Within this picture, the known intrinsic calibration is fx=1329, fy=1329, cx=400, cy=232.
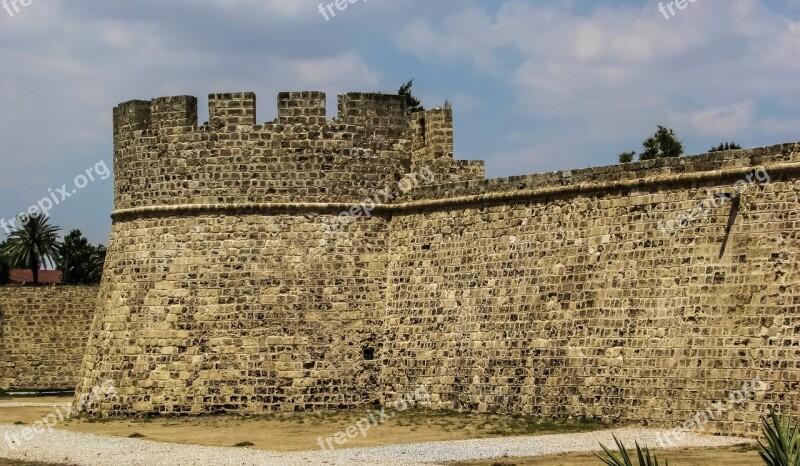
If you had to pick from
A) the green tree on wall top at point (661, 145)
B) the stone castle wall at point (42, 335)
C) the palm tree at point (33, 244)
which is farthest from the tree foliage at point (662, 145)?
the palm tree at point (33, 244)

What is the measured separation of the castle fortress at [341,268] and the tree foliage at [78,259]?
145 feet

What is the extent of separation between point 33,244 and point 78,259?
845 cm

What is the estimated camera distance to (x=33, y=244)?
57656 mm

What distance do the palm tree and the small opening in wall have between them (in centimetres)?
3985

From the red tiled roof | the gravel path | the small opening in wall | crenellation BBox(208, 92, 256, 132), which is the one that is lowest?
the gravel path

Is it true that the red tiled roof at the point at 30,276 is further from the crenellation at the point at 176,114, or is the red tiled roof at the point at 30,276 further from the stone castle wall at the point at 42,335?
the crenellation at the point at 176,114

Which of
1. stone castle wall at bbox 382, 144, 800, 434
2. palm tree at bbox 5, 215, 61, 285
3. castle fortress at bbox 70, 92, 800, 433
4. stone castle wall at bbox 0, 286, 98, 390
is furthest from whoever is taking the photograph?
palm tree at bbox 5, 215, 61, 285

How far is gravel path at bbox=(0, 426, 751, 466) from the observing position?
1462 centimetres

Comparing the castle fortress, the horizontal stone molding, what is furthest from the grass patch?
the horizontal stone molding

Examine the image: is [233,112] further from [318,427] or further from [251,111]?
[318,427]

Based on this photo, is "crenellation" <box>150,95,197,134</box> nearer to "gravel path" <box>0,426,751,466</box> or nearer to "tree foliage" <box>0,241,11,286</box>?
"gravel path" <box>0,426,751,466</box>

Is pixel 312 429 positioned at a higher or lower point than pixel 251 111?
lower

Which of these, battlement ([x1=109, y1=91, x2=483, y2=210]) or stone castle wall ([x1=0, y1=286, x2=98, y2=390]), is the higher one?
battlement ([x1=109, y1=91, x2=483, y2=210])

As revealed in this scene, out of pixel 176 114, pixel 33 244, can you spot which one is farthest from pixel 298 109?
pixel 33 244
